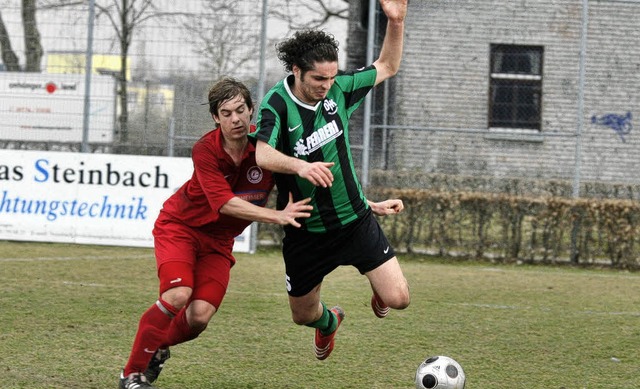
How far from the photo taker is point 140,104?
1352cm

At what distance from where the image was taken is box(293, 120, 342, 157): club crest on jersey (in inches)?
224

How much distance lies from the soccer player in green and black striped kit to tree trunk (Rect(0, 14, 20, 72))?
882 centimetres

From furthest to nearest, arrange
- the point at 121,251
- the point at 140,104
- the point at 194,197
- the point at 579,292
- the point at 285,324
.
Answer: the point at 140,104 → the point at 121,251 → the point at 579,292 → the point at 285,324 → the point at 194,197

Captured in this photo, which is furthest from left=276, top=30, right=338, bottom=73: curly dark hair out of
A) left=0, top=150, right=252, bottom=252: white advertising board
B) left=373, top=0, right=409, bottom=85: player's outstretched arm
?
left=0, top=150, right=252, bottom=252: white advertising board

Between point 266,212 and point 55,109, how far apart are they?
8.90 meters

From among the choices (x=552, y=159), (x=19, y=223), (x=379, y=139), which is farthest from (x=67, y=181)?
(x=552, y=159)

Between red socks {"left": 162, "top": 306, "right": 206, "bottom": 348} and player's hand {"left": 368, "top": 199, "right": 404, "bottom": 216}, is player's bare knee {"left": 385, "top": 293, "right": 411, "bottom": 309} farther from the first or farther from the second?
red socks {"left": 162, "top": 306, "right": 206, "bottom": 348}

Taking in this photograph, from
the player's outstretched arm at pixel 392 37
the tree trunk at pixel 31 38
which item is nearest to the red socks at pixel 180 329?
the player's outstretched arm at pixel 392 37

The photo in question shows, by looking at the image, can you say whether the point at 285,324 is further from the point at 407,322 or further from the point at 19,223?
the point at 19,223

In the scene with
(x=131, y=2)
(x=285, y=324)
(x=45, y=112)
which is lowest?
(x=285, y=324)

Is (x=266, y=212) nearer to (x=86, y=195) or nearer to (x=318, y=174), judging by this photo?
(x=318, y=174)

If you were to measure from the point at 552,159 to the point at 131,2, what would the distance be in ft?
20.4

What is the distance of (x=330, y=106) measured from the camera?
229 inches

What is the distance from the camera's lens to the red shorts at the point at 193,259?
566 centimetres
